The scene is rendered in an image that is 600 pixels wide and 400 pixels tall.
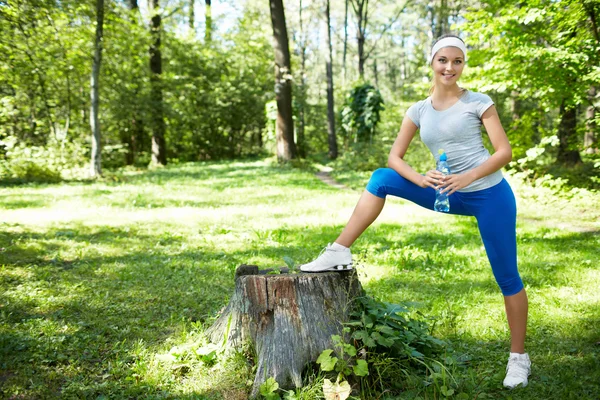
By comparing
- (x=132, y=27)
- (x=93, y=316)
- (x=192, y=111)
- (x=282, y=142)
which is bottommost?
(x=93, y=316)

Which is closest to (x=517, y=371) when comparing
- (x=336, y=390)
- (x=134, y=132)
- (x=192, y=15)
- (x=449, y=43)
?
(x=336, y=390)

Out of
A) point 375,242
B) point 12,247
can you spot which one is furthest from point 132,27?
point 375,242

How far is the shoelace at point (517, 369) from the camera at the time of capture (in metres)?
3.14

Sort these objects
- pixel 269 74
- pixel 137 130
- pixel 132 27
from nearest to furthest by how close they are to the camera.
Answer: pixel 132 27 → pixel 137 130 → pixel 269 74

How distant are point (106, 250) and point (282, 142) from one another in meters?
14.8

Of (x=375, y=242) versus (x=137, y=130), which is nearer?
(x=375, y=242)

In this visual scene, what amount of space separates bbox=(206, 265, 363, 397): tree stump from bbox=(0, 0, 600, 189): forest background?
553 centimetres

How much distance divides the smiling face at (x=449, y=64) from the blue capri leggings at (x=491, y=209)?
0.68 metres

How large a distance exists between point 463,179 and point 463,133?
328mm

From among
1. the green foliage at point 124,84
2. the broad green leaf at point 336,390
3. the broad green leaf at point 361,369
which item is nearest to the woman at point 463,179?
the broad green leaf at point 361,369

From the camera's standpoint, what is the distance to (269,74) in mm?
31594

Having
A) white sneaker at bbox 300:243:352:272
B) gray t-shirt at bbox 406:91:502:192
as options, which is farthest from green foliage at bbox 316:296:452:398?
gray t-shirt at bbox 406:91:502:192

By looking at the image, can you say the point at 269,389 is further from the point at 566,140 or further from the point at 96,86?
the point at 96,86

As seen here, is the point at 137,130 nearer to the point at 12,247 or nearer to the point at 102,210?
the point at 102,210
